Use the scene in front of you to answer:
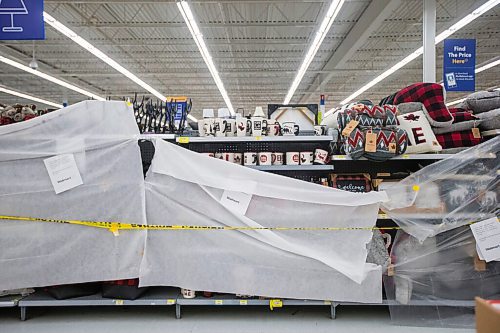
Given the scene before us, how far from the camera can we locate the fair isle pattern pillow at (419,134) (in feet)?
10.2

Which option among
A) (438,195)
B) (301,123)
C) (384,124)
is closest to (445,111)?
(384,124)

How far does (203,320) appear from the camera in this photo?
2986 mm

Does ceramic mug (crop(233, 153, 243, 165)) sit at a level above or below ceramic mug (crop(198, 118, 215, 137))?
below

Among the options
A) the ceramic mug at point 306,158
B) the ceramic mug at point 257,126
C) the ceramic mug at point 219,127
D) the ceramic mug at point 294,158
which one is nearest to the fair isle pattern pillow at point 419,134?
the ceramic mug at point 306,158

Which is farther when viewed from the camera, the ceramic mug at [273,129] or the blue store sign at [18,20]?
the blue store sign at [18,20]

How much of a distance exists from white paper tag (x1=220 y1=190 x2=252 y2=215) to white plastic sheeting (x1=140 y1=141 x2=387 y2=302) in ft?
0.11

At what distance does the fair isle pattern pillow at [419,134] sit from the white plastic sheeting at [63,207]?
2152 millimetres

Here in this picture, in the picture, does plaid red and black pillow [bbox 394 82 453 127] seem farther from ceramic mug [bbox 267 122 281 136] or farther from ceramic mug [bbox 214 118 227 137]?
ceramic mug [bbox 214 118 227 137]

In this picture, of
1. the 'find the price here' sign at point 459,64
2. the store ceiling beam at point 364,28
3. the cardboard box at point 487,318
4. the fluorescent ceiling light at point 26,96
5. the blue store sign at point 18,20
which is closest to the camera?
the cardboard box at point 487,318

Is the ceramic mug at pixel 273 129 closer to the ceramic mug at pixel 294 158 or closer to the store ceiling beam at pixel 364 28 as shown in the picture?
the ceramic mug at pixel 294 158

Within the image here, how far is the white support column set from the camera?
17.0 ft

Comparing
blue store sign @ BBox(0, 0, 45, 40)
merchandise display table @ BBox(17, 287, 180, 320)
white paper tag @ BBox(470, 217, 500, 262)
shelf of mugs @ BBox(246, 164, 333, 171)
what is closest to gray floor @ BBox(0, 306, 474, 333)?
merchandise display table @ BBox(17, 287, 180, 320)

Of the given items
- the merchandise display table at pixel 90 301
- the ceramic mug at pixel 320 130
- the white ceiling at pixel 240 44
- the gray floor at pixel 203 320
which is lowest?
the gray floor at pixel 203 320

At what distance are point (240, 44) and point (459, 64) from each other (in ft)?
17.2
